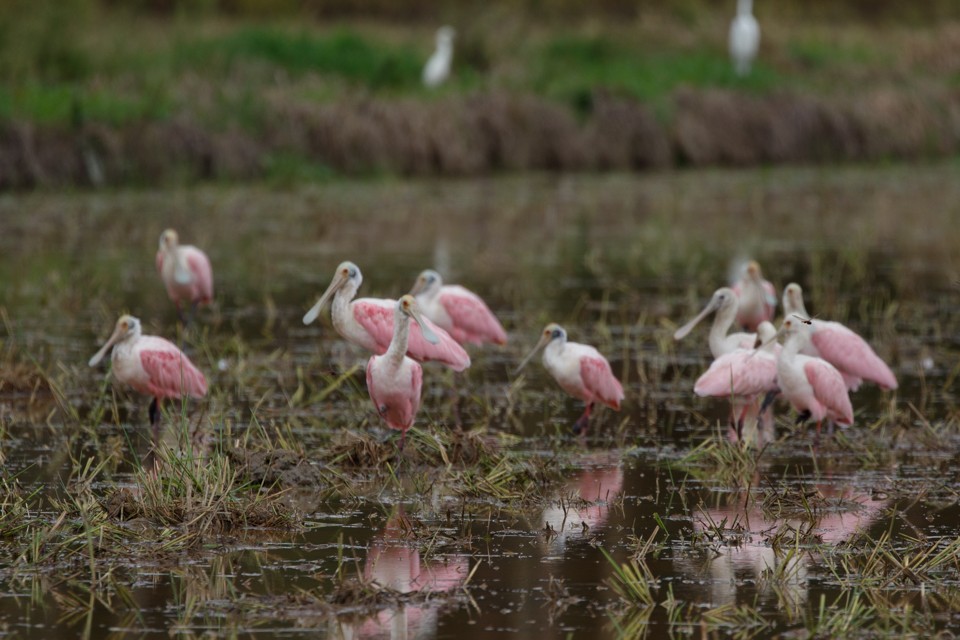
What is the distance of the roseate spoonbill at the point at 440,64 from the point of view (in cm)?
2495

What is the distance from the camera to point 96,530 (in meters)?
5.79

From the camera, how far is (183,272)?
1106 centimetres

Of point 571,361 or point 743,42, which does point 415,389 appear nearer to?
point 571,361

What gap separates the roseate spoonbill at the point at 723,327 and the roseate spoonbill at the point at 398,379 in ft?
6.46

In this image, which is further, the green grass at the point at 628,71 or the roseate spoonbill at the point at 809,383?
the green grass at the point at 628,71

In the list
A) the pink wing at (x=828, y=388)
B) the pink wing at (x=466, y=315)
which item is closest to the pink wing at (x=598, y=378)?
the pink wing at (x=828, y=388)

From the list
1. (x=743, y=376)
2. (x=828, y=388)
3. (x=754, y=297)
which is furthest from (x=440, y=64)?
(x=828, y=388)

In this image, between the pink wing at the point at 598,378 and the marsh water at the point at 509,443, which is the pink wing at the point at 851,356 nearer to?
the marsh water at the point at 509,443

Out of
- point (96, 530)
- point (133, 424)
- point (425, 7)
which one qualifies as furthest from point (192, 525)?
point (425, 7)

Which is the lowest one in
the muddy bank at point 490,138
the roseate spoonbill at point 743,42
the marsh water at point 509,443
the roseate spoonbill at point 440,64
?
the marsh water at point 509,443

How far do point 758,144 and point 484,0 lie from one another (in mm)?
9390

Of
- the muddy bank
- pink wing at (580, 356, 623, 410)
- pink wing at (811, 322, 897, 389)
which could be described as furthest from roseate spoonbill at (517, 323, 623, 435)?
the muddy bank

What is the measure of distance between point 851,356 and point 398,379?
2.49 meters

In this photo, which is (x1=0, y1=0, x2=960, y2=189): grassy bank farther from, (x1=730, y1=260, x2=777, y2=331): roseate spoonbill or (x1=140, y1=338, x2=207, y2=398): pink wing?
(x1=140, y1=338, x2=207, y2=398): pink wing
